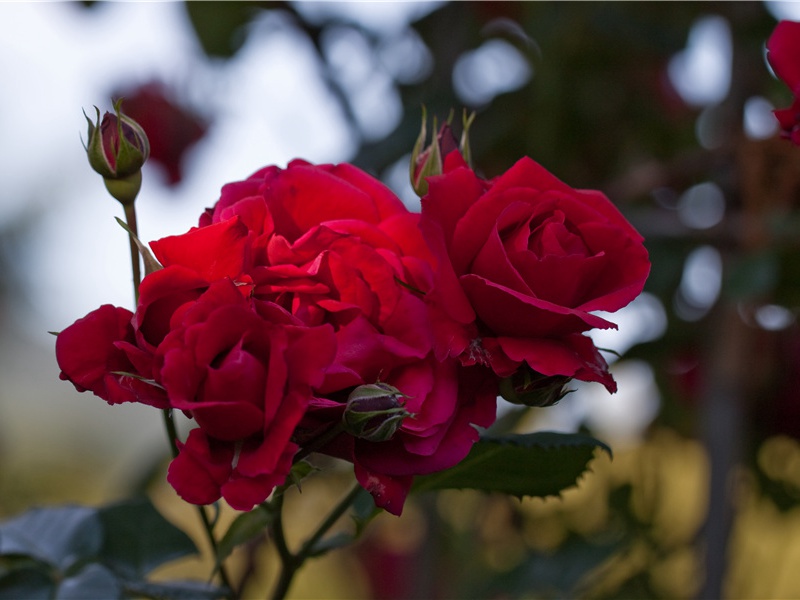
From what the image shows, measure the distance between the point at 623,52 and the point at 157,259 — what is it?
0.94 meters

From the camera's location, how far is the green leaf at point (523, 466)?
37cm


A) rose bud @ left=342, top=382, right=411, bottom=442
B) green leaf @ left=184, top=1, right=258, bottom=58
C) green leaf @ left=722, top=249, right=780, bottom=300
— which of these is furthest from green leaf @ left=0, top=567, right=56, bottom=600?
green leaf @ left=184, top=1, right=258, bottom=58

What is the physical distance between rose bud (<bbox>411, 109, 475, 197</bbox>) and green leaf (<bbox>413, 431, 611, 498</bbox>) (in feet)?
0.38

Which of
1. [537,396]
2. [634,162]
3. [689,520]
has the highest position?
[537,396]

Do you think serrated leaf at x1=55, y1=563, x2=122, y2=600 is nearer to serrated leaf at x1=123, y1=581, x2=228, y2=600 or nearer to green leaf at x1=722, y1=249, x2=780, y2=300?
serrated leaf at x1=123, y1=581, x2=228, y2=600

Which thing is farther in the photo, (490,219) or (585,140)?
(585,140)

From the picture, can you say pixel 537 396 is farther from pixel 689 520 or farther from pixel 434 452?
pixel 689 520

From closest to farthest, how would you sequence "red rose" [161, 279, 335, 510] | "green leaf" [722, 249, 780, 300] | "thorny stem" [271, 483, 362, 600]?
"red rose" [161, 279, 335, 510], "thorny stem" [271, 483, 362, 600], "green leaf" [722, 249, 780, 300]

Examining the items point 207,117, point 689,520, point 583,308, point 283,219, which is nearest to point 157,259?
point 283,219

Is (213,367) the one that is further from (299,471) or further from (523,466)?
(523,466)

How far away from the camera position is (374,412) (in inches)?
10.7

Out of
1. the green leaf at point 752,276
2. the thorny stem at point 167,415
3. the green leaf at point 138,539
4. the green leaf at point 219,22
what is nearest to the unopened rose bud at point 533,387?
the thorny stem at point 167,415

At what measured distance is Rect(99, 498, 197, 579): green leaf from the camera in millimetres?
454

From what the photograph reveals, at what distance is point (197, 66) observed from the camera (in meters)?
1.10
